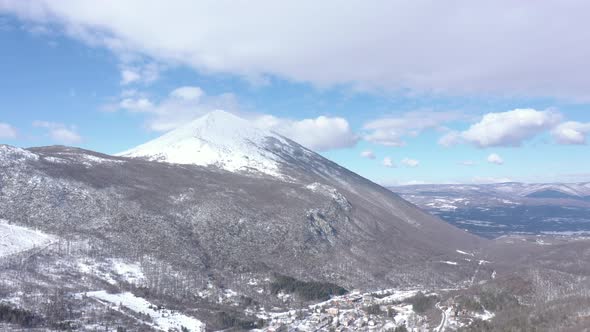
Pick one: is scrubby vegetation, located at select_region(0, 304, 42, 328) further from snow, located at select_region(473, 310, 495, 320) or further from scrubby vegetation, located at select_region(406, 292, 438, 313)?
snow, located at select_region(473, 310, 495, 320)

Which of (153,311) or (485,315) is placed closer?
(485,315)

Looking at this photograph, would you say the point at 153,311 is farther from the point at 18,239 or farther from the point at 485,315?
the point at 485,315

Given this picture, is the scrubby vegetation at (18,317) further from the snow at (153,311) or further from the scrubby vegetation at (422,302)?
the scrubby vegetation at (422,302)

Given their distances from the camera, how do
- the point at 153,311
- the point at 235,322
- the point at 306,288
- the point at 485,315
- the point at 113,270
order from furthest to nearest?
1. the point at 306,288
2. the point at 113,270
3. the point at 153,311
4. the point at 235,322
5. the point at 485,315

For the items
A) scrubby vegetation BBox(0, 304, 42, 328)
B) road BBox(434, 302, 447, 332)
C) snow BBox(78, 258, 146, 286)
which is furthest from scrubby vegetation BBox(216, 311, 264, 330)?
road BBox(434, 302, 447, 332)

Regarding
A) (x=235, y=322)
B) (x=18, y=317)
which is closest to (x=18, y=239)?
(x=18, y=317)
